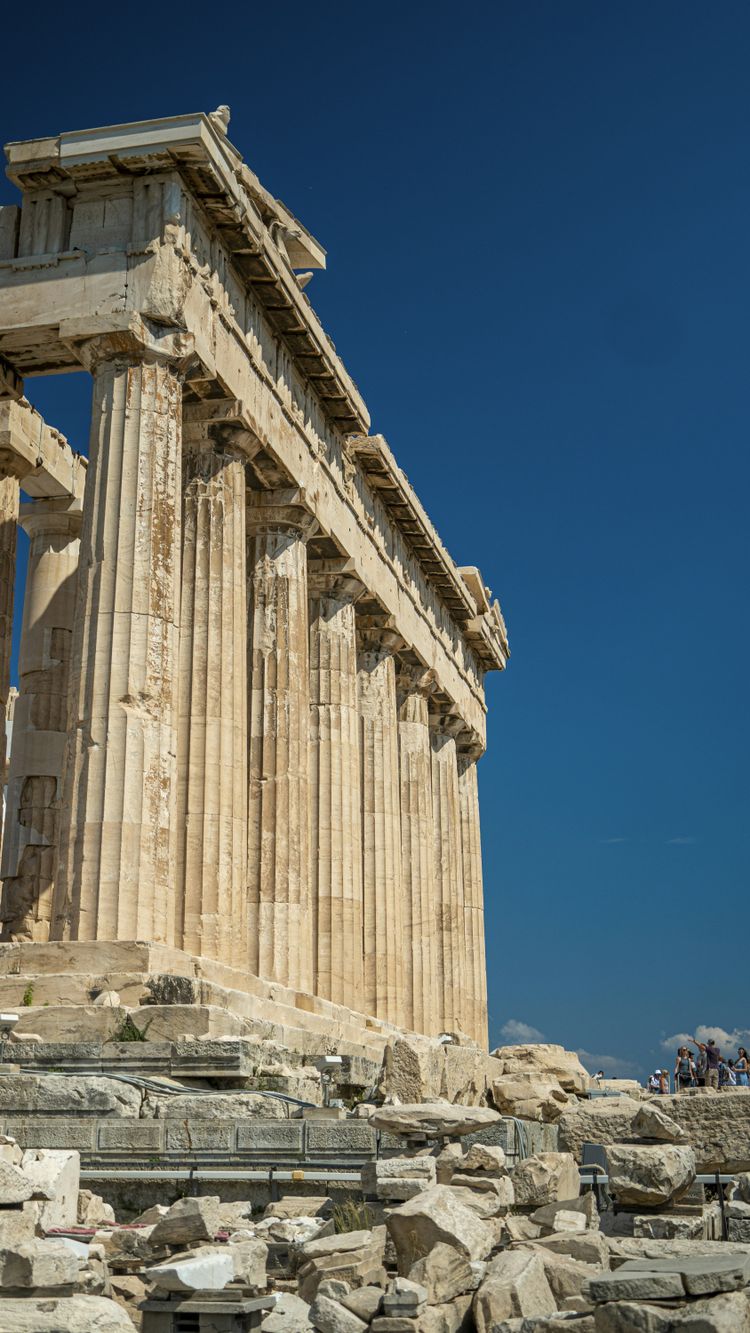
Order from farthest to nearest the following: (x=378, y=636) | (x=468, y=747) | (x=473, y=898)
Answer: (x=468, y=747)
(x=473, y=898)
(x=378, y=636)

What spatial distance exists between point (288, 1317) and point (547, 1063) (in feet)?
86.7

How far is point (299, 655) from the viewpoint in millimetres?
28953

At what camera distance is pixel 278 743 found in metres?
28.1

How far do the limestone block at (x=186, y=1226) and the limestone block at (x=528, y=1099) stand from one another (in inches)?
374

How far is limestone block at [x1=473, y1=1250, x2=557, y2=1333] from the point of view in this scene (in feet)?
27.0

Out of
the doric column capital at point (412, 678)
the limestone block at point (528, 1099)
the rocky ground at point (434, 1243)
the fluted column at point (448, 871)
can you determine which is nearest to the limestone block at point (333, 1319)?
the rocky ground at point (434, 1243)

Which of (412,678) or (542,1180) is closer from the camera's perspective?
(542,1180)

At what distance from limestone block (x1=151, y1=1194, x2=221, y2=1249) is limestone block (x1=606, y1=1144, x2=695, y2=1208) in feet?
10.3

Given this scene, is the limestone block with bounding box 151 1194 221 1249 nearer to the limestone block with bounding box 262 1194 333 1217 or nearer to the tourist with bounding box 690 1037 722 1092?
the limestone block with bounding box 262 1194 333 1217

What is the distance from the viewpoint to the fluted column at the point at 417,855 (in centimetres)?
3916

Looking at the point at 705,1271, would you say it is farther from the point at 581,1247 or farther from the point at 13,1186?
the point at 13,1186

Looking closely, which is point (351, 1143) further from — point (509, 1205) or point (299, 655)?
point (299, 655)

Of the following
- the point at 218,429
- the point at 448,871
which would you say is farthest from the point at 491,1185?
the point at 448,871

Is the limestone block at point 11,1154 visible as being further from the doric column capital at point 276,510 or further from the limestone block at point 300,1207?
the doric column capital at point 276,510
